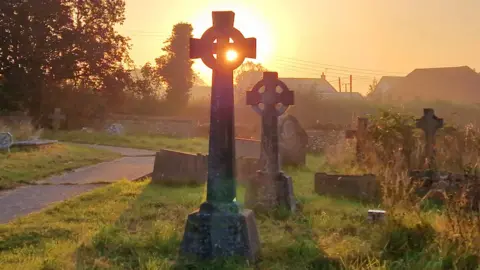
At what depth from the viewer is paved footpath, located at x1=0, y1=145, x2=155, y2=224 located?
9.02 m

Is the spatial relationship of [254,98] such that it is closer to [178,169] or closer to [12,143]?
[178,169]

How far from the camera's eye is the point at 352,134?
1545 centimetres

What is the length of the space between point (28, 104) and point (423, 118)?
80.9ft

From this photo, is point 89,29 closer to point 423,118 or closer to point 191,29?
point 191,29

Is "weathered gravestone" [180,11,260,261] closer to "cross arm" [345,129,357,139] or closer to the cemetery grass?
the cemetery grass

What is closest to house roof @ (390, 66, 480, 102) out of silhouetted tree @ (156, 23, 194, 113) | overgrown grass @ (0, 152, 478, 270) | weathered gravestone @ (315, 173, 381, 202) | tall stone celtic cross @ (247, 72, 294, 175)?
silhouetted tree @ (156, 23, 194, 113)

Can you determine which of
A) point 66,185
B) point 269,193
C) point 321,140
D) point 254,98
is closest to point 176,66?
point 321,140

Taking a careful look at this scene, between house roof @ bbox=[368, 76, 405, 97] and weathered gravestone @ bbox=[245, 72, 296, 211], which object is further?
house roof @ bbox=[368, 76, 405, 97]

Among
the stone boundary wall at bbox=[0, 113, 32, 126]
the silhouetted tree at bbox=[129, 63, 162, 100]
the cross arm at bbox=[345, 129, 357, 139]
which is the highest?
the silhouetted tree at bbox=[129, 63, 162, 100]

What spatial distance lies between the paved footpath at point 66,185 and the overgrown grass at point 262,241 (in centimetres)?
90

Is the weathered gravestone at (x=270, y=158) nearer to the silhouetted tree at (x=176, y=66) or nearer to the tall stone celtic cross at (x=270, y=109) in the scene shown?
the tall stone celtic cross at (x=270, y=109)

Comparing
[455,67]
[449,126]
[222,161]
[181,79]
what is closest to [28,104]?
[181,79]

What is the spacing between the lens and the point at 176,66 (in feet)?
137

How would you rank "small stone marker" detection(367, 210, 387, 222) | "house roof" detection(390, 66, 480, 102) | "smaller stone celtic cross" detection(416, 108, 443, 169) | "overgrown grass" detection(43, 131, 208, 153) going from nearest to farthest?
"small stone marker" detection(367, 210, 387, 222)
"smaller stone celtic cross" detection(416, 108, 443, 169)
"overgrown grass" detection(43, 131, 208, 153)
"house roof" detection(390, 66, 480, 102)
